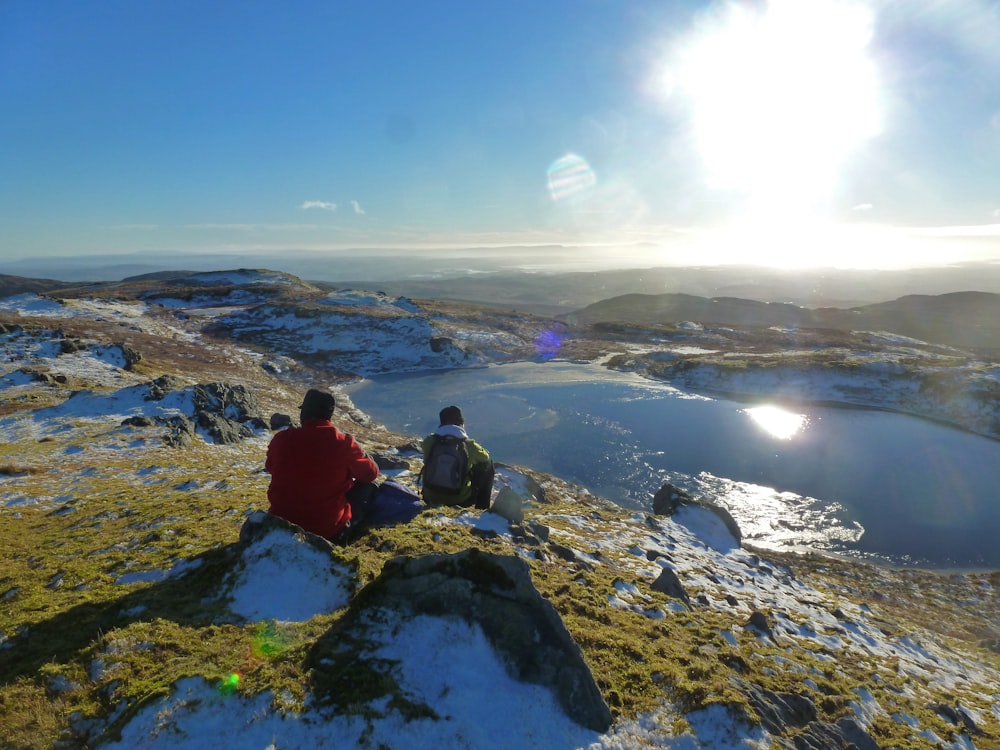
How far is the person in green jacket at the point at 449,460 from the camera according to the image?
11.4 m

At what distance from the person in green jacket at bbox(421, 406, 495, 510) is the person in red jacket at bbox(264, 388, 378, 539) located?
3373mm

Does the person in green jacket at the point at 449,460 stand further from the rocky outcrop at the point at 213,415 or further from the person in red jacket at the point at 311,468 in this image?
the rocky outcrop at the point at 213,415

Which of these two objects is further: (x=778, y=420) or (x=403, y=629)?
(x=778, y=420)

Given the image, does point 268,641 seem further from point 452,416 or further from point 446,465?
point 452,416

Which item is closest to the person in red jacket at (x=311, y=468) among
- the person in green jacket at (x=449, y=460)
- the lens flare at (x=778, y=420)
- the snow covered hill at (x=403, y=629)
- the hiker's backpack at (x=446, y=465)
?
the snow covered hill at (x=403, y=629)

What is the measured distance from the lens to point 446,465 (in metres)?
11.5

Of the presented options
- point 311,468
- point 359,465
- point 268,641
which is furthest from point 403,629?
point 359,465

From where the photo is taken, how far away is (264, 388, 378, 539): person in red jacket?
7.54 meters

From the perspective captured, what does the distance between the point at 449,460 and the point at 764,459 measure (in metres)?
30.0

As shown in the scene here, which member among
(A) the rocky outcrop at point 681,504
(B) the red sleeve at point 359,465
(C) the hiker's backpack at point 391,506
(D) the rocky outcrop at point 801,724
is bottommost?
(A) the rocky outcrop at point 681,504

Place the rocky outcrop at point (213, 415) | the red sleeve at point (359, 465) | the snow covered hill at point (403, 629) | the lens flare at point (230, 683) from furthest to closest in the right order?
the rocky outcrop at point (213, 415)
the red sleeve at point (359, 465)
the snow covered hill at point (403, 629)
the lens flare at point (230, 683)

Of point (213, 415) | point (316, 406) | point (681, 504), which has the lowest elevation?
point (681, 504)

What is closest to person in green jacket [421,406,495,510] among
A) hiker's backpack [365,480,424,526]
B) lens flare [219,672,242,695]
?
hiker's backpack [365,480,424,526]

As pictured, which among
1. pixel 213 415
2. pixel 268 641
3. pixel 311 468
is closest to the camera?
pixel 268 641
